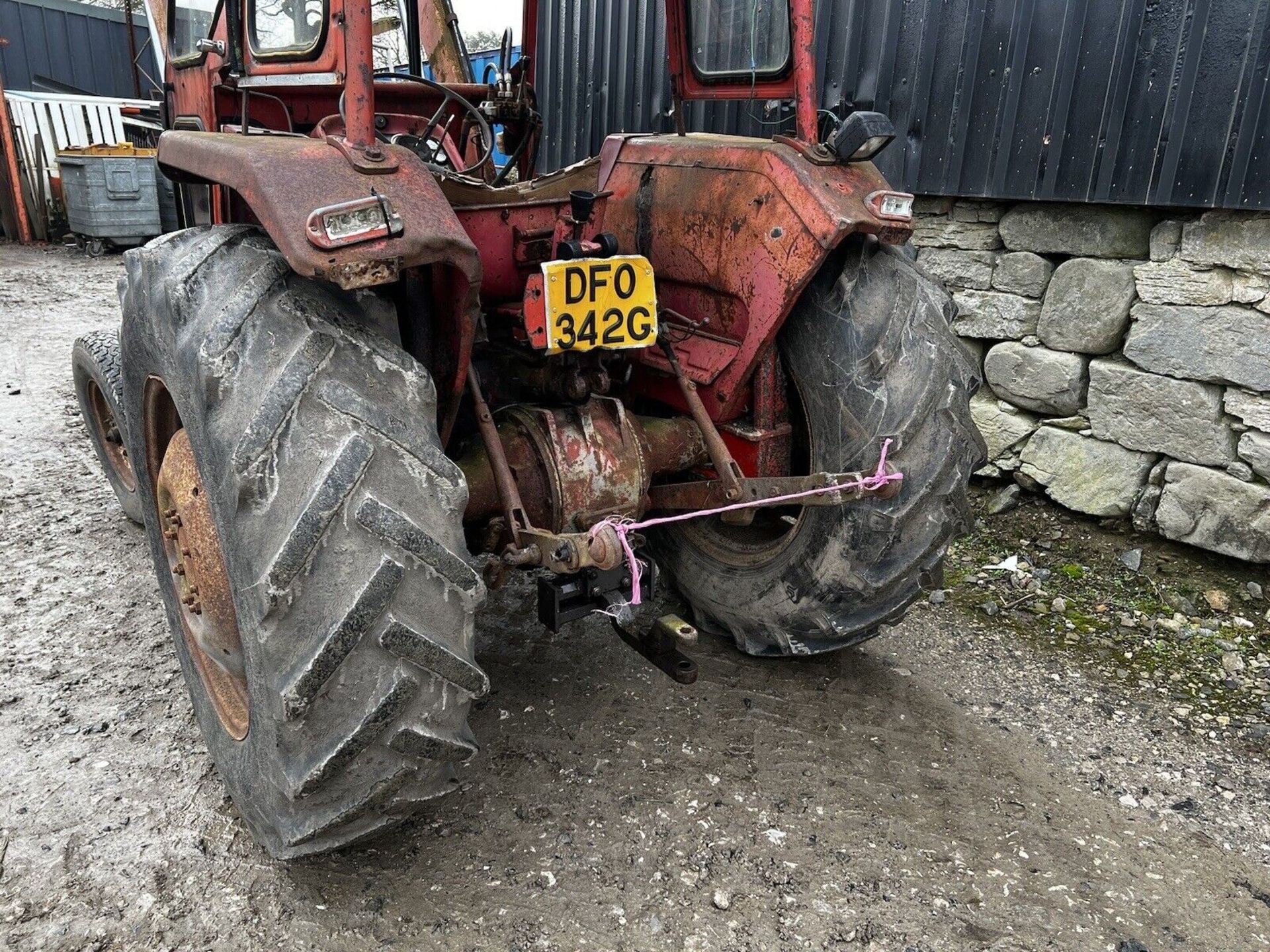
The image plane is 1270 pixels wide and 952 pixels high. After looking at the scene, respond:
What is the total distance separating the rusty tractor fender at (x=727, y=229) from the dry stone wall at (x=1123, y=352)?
6.41 ft

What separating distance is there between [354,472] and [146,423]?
3.79ft

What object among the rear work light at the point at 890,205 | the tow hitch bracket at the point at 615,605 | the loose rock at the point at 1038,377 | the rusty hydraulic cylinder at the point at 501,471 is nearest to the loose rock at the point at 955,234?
the loose rock at the point at 1038,377

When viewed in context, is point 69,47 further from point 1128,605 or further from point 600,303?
point 1128,605

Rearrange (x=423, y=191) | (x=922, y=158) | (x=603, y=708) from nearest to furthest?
(x=423, y=191)
(x=603, y=708)
(x=922, y=158)

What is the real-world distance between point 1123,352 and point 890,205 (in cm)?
220

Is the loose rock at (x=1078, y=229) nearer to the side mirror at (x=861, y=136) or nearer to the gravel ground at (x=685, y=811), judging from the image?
the gravel ground at (x=685, y=811)

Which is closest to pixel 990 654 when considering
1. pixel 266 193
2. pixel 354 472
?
pixel 354 472

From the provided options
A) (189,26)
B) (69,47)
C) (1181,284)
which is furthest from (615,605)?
(69,47)

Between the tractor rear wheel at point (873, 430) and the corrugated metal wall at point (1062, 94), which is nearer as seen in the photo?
the tractor rear wheel at point (873, 430)

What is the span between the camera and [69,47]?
15227mm

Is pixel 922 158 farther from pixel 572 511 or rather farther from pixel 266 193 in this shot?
pixel 266 193

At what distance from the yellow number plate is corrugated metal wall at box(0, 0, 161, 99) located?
14.8m

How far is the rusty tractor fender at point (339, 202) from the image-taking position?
68.9 inches

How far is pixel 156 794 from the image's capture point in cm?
240
